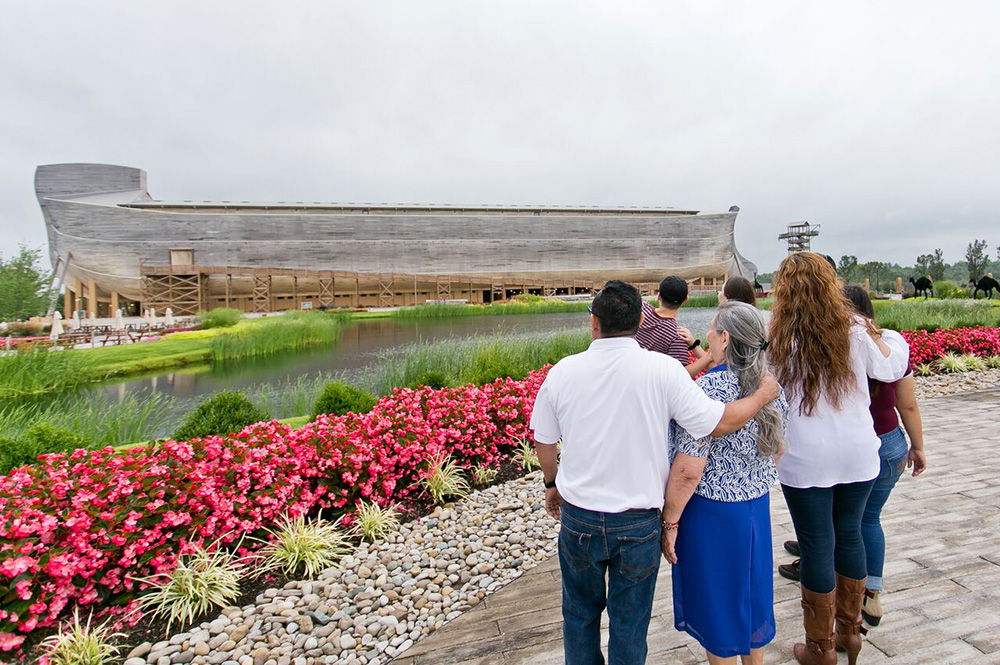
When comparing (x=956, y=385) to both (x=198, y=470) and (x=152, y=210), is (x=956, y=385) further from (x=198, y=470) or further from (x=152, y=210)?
(x=152, y=210)

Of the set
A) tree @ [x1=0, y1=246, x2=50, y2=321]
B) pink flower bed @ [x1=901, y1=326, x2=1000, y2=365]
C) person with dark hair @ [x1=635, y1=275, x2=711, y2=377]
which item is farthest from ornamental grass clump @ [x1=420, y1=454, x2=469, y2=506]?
tree @ [x1=0, y1=246, x2=50, y2=321]

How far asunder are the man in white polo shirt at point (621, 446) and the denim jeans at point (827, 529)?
0.67 m

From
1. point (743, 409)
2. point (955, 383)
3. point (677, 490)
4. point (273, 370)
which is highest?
point (743, 409)

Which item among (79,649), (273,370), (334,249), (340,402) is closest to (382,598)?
(79,649)

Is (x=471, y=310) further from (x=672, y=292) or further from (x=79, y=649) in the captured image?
(x=79, y=649)

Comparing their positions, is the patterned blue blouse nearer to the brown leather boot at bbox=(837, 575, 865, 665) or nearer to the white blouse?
the white blouse

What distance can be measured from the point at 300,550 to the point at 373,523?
1.93ft

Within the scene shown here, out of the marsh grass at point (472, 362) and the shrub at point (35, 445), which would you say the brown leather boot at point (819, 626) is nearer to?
the marsh grass at point (472, 362)

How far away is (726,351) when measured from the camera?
6.34 feet

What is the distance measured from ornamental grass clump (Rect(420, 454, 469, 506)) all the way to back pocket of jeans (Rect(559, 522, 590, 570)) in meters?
2.64

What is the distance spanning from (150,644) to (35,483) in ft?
4.96

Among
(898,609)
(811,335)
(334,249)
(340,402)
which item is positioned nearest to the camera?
(811,335)

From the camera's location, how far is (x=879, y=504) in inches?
96.0

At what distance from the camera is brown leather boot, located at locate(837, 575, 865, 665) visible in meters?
2.20
